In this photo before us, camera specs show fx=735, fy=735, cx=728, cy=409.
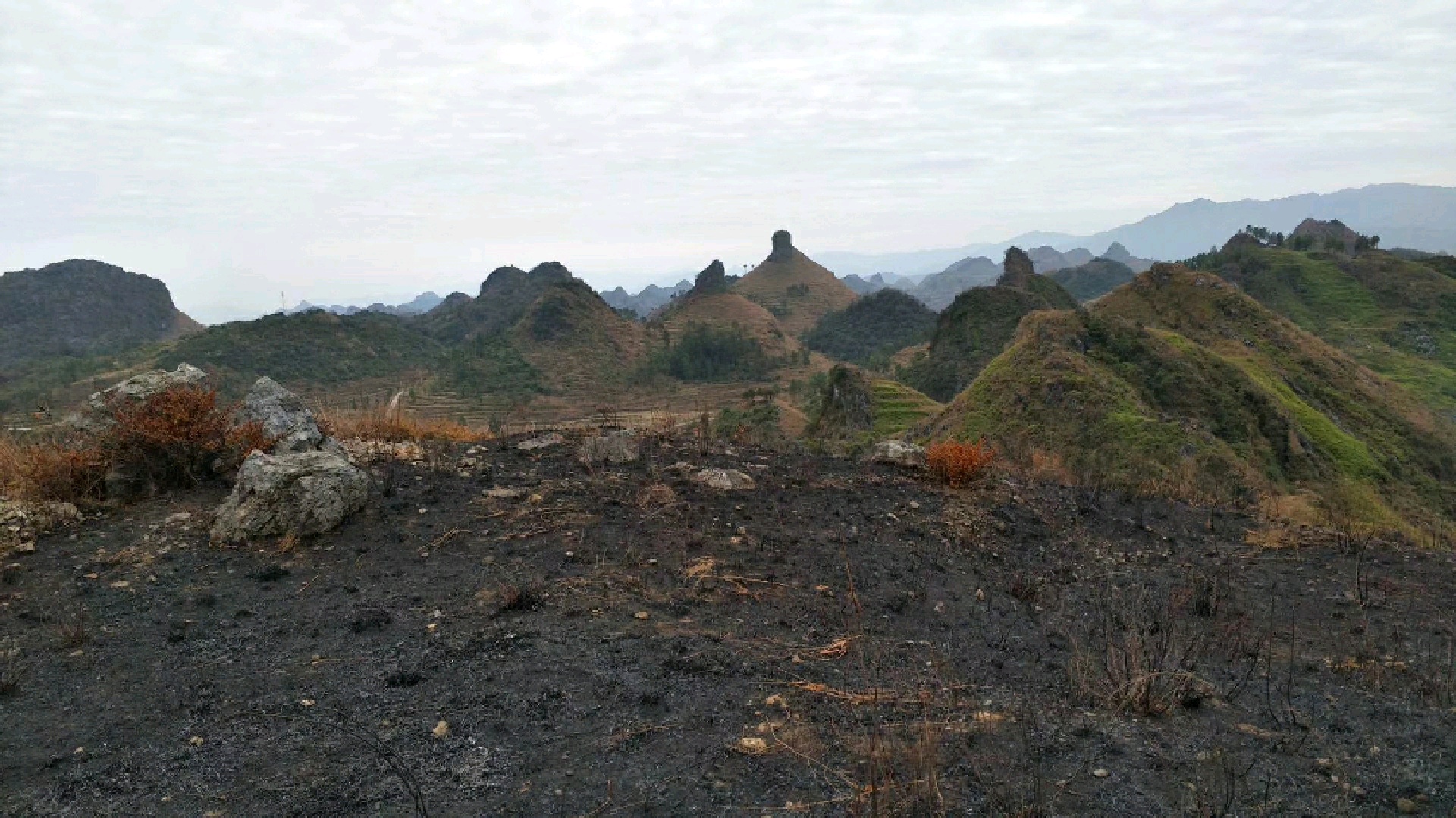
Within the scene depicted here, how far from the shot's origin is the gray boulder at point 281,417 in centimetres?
679

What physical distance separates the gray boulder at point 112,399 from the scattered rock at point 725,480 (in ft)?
16.4

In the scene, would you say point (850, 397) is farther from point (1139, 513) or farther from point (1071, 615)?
point (1071, 615)

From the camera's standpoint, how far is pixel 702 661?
13.5 ft

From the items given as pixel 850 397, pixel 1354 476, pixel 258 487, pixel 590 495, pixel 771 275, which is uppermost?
pixel 771 275

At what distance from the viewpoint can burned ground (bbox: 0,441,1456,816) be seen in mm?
3023

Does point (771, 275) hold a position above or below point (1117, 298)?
above

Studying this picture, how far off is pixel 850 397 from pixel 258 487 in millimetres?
32943

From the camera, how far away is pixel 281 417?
23.6 ft

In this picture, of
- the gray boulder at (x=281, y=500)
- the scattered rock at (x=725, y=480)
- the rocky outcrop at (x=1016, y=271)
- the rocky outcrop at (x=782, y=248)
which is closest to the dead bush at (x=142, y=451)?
the gray boulder at (x=281, y=500)

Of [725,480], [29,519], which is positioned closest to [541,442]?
[725,480]

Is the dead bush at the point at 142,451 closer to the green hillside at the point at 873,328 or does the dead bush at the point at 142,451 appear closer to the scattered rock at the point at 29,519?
the scattered rock at the point at 29,519

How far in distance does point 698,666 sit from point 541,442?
523 centimetres

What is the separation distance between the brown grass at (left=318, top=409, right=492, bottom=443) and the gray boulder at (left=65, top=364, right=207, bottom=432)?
1.46 m

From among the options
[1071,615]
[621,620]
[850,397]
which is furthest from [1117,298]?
[621,620]
